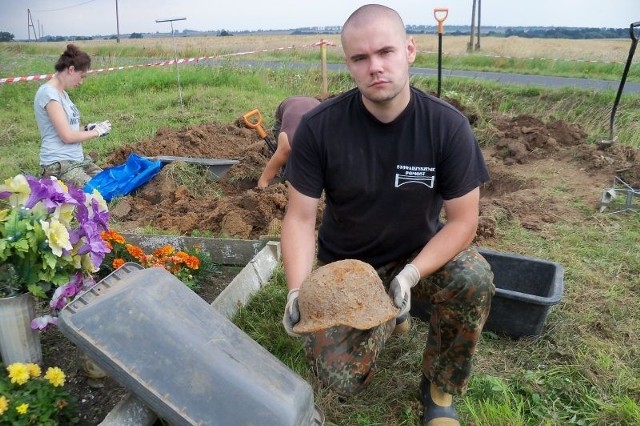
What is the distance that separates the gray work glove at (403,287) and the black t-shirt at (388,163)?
0.35m

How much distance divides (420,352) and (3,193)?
80.4 inches

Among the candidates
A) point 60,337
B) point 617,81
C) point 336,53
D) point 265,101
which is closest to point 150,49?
point 336,53

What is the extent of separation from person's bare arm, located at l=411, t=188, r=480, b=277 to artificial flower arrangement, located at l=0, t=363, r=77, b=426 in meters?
1.44

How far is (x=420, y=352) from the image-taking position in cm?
274

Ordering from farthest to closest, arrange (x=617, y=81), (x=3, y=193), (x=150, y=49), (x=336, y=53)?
(x=150, y=49)
(x=336, y=53)
(x=617, y=81)
(x=3, y=193)

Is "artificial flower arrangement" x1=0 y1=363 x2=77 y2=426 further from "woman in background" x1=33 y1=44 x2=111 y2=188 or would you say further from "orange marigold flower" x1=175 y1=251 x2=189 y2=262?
"woman in background" x1=33 y1=44 x2=111 y2=188

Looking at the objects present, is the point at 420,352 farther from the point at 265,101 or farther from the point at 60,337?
the point at 265,101

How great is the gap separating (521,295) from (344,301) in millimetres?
1200

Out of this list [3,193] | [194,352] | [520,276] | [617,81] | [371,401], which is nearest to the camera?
[194,352]

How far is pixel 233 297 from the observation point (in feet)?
9.42

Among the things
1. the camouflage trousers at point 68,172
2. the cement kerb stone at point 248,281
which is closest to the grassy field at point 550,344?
the cement kerb stone at point 248,281

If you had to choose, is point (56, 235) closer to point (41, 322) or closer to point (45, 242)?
point (45, 242)

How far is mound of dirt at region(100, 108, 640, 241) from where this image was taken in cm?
430

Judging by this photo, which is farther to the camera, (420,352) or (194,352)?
(420,352)
